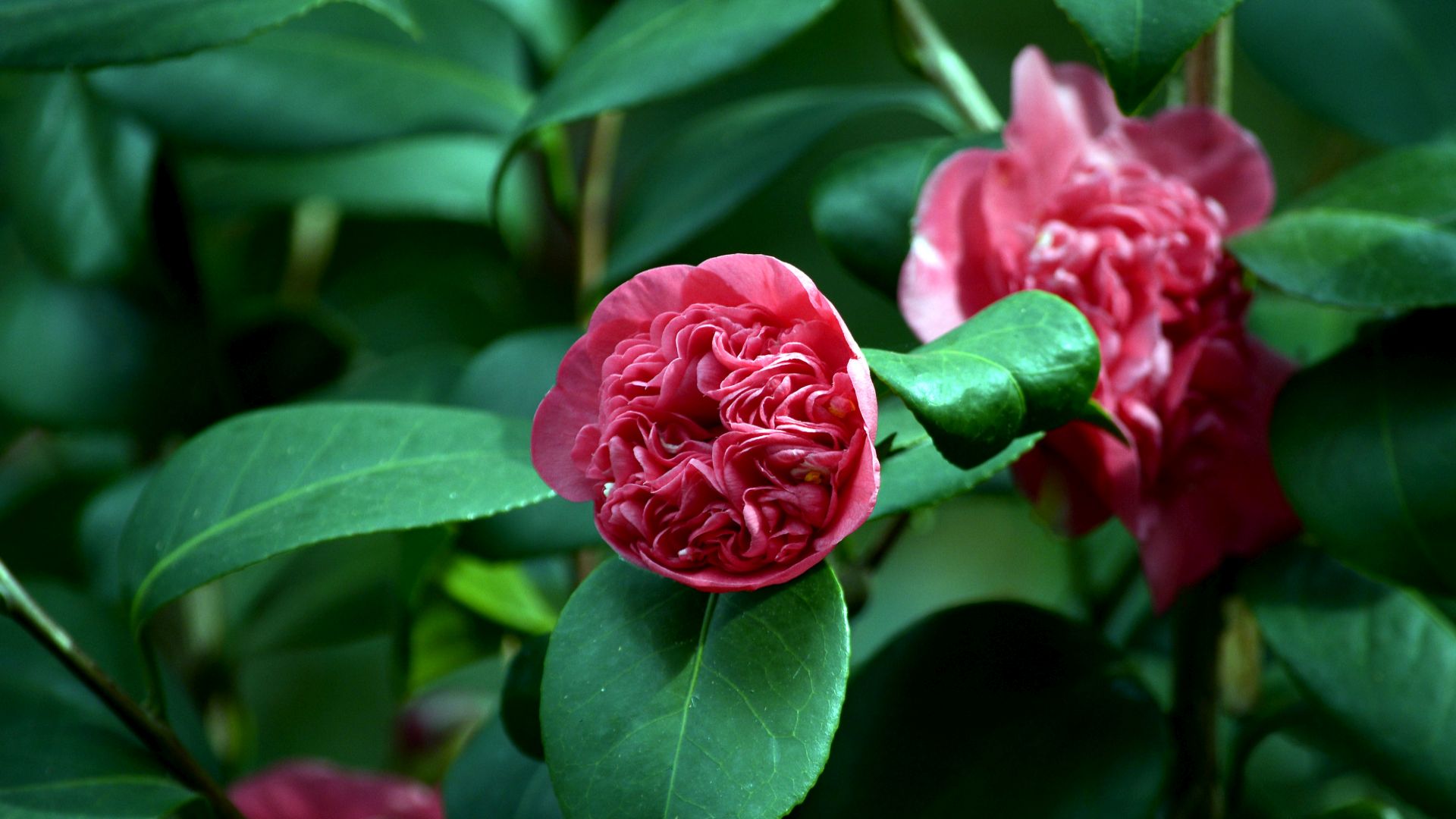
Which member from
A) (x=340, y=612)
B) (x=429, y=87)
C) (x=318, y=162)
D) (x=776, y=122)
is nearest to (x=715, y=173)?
(x=776, y=122)

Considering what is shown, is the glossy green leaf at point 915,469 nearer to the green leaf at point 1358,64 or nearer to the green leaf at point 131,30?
the green leaf at point 131,30

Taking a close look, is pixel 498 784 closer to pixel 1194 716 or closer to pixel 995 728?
pixel 995 728

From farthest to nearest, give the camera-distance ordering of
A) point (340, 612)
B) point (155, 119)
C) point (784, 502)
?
1. point (340, 612)
2. point (155, 119)
3. point (784, 502)

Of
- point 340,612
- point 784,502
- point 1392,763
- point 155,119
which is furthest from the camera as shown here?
point 340,612

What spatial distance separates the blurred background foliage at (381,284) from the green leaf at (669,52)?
3 cm

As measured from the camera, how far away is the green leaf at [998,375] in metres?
0.36

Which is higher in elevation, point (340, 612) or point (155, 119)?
point (155, 119)

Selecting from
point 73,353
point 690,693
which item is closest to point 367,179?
point 73,353

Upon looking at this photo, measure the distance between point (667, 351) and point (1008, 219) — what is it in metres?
0.21

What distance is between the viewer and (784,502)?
1.26 feet

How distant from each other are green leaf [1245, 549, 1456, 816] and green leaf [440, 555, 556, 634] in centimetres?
43

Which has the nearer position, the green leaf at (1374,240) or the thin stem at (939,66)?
the green leaf at (1374,240)

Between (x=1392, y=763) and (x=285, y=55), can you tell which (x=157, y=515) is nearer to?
(x=285, y=55)

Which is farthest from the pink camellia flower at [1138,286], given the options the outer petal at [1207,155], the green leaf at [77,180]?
the green leaf at [77,180]
